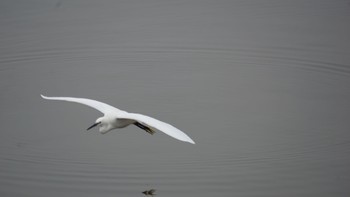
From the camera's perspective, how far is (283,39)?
8.61 meters

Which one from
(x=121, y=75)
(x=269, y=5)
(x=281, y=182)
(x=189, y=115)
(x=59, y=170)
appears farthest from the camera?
(x=269, y=5)

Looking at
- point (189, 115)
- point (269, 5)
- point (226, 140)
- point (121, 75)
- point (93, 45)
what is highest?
point (269, 5)

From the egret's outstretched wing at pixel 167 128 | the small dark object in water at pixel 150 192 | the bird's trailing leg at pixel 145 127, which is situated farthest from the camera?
the bird's trailing leg at pixel 145 127

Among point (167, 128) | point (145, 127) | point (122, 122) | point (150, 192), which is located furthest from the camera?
point (145, 127)

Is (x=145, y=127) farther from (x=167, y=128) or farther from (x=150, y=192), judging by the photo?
(x=167, y=128)

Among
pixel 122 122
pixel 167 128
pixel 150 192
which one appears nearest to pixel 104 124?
pixel 122 122

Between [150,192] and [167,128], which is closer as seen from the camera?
[167,128]

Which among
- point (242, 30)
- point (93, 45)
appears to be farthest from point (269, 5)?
point (93, 45)

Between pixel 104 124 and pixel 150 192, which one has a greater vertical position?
pixel 104 124

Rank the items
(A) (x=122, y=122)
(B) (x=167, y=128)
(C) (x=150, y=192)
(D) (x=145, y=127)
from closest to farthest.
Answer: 1. (B) (x=167, y=128)
2. (C) (x=150, y=192)
3. (A) (x=122, y=122)
4. (D) (x=145, y=127)

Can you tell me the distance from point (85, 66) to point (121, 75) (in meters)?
0.58

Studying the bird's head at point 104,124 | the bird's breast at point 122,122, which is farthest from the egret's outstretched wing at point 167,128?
the bird's head at point 104,124

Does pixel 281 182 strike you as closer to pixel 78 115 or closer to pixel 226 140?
pixel 226 140

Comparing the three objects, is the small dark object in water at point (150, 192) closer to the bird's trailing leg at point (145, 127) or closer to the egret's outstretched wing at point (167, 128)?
the egret's outstretched wing at point (167, 128)
